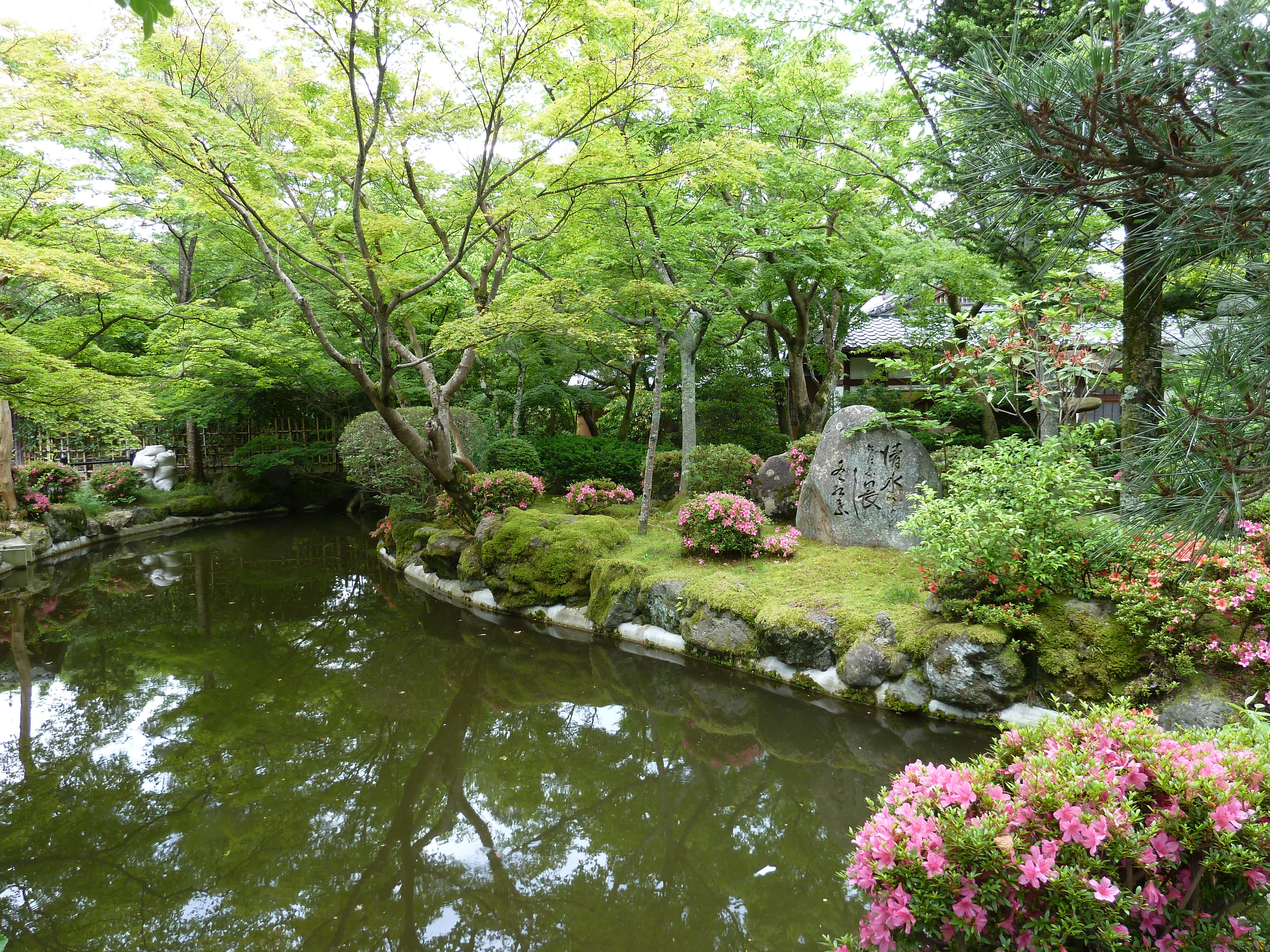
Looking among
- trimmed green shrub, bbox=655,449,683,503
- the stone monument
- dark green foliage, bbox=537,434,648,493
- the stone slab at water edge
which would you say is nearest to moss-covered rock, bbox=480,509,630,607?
the stone slab at water edge

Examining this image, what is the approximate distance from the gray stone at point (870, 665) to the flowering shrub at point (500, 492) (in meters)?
5.53

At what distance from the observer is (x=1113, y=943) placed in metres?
1.86

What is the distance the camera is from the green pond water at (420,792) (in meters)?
3.25

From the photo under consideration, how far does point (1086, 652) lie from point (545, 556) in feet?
17.7

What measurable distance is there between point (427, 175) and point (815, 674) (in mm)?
7385

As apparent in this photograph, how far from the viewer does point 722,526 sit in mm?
7402

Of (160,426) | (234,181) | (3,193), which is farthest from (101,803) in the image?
(160,426)

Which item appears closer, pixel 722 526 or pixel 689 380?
pixel 722 526

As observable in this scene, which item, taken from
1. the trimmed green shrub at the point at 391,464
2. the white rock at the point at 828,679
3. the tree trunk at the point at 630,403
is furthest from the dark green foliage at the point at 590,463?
the white rock at the point at 828,679

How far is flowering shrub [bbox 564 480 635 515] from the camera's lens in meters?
10.1

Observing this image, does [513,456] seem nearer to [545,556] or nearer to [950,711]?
[545,556]

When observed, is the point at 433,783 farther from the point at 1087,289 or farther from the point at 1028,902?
the point at 1087,289

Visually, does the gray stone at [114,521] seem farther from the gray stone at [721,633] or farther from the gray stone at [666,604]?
the gray stone at [721,633]

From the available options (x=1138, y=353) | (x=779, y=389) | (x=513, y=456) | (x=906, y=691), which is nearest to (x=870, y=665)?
(x=906, y=691)
